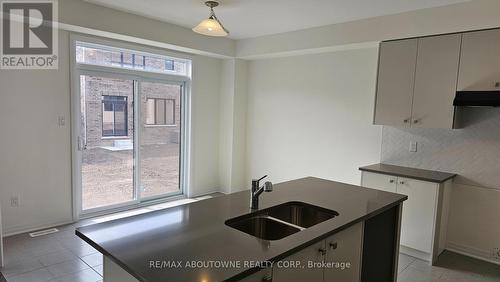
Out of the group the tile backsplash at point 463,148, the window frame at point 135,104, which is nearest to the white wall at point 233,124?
the window frame at point 135,104

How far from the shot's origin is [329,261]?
6.27ft

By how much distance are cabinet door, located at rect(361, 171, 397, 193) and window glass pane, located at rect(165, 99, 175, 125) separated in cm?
315

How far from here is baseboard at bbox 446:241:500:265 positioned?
3.48 meters

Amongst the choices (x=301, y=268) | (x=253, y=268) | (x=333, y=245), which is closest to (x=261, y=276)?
(x=253, y=268)

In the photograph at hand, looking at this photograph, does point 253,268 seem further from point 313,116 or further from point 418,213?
point 313,116

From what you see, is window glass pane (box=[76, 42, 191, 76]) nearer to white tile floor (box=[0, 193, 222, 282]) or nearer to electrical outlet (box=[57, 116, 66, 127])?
electrical outlet (box=[57, 116, 66, 127])

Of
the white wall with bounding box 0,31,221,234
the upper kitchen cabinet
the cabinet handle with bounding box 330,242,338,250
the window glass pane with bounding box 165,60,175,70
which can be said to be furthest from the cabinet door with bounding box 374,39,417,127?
the white wall with bounding box 0,31,221,234

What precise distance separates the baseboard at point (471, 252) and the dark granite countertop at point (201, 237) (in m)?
1.88

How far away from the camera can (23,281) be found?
2.82 meters

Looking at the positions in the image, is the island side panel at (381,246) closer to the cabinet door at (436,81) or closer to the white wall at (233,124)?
the cabinet door at (436,81)

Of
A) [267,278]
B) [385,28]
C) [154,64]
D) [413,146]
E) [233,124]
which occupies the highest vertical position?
[385,28]

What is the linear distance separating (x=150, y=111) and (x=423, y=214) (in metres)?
3.96

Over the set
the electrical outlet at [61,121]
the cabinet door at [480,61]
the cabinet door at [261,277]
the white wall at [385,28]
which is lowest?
the cabinet door at [261,277]

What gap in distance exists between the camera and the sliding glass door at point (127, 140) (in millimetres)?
4414
